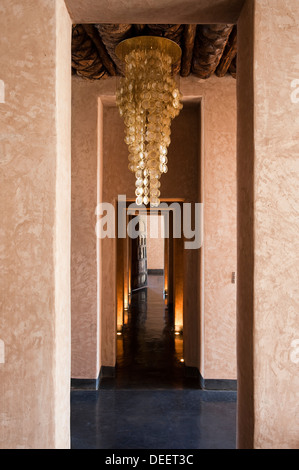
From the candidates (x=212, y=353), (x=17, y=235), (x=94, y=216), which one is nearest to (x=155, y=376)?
(x=212, y=353)

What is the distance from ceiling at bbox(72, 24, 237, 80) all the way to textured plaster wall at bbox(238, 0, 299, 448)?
1.49m

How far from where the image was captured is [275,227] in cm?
185

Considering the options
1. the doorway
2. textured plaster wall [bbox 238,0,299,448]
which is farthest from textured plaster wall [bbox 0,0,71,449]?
the doorway

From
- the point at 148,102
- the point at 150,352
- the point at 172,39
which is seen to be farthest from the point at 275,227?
the point at 150,352

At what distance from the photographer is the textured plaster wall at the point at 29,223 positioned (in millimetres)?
1815

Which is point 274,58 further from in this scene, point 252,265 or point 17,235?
point 17,235

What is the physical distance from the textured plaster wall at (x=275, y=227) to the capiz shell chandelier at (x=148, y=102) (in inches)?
58.5

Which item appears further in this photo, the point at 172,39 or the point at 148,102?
the point at 172,39

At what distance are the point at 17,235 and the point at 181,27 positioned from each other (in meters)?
2.48

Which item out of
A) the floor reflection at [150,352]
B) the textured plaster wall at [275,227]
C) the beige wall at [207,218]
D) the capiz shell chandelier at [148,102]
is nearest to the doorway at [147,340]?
the floor reflection at [150,352]

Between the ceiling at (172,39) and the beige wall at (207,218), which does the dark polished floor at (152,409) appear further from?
the ceiling at (172,39)

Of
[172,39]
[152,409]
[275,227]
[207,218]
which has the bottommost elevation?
[152,409]

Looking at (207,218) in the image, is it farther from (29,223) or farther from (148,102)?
(29,223)

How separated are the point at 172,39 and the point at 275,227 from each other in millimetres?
2392
